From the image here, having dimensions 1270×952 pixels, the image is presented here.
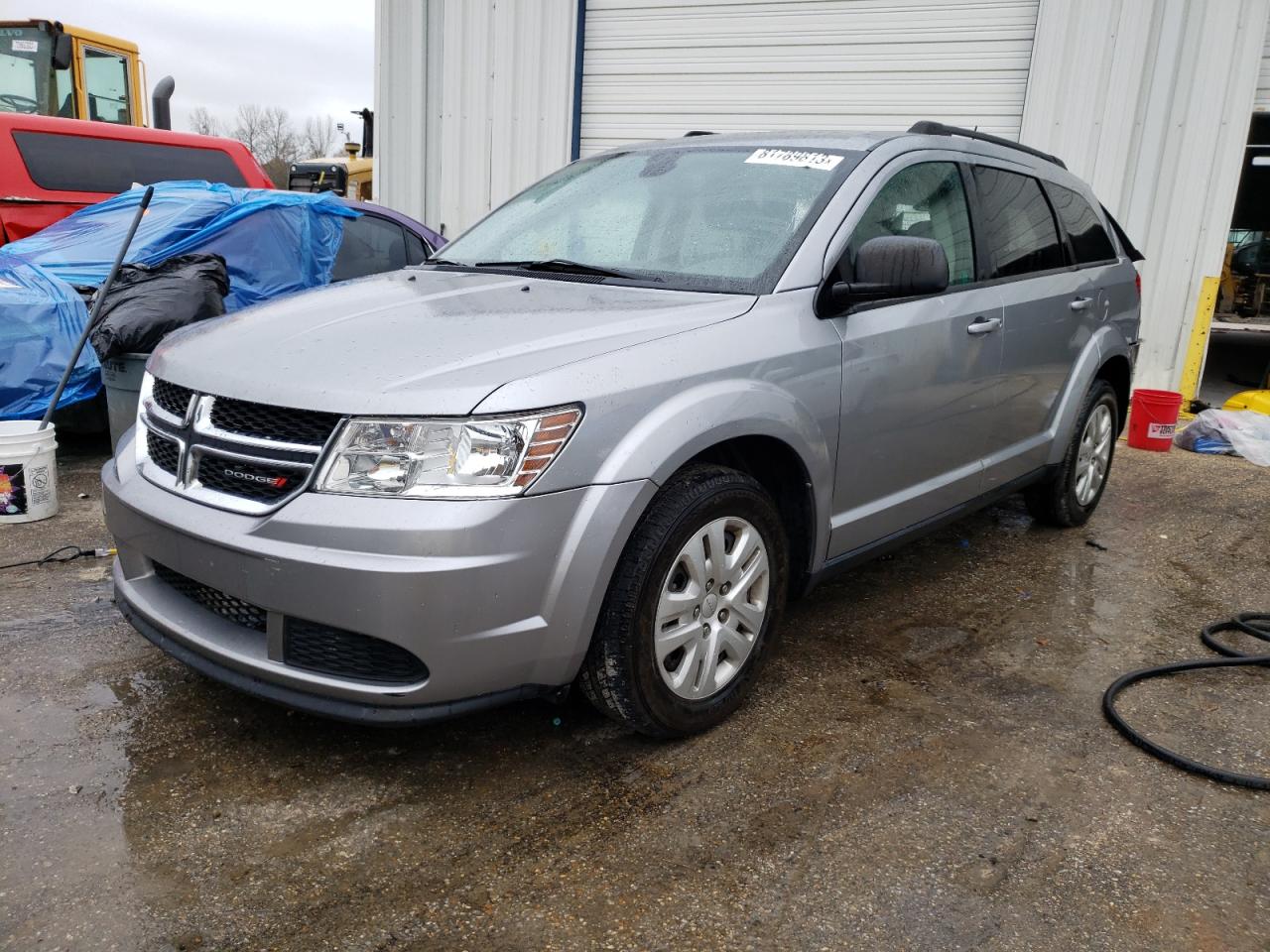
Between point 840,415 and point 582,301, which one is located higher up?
point 582,301

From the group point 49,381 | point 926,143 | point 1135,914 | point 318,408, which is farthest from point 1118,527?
point 49,381

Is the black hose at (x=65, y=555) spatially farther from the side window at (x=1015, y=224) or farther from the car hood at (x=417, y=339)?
the side window at (x=1015, y=224)

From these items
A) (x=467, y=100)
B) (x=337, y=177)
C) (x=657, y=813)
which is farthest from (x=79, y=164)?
(x=337, y=177)

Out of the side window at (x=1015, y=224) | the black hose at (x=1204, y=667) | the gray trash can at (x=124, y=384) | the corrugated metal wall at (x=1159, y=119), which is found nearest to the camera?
the black hose at (x=1204, y=667)

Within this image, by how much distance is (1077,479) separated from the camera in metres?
4.82

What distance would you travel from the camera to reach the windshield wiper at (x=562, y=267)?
309 centimetres

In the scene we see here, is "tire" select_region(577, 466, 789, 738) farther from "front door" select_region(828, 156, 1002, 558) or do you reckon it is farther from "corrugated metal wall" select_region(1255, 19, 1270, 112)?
"corrugated metal wall" select_region(1255, 19, 1270, 112)

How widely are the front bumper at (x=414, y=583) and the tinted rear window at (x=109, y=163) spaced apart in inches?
223

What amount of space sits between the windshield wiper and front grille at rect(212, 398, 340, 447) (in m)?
1.15

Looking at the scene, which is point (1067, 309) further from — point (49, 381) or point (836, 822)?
point (49, 381)

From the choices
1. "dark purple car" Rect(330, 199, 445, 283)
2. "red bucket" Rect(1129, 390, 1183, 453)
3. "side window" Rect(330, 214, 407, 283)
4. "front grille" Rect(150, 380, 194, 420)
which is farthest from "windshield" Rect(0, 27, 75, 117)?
"red bucket" Rect(1129, 390, 1183, 453)

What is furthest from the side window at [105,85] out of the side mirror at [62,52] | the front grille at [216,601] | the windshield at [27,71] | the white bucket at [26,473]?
the front grille at [216,601]

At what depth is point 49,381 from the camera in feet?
17.5

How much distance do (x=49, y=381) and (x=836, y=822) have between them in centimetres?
484
